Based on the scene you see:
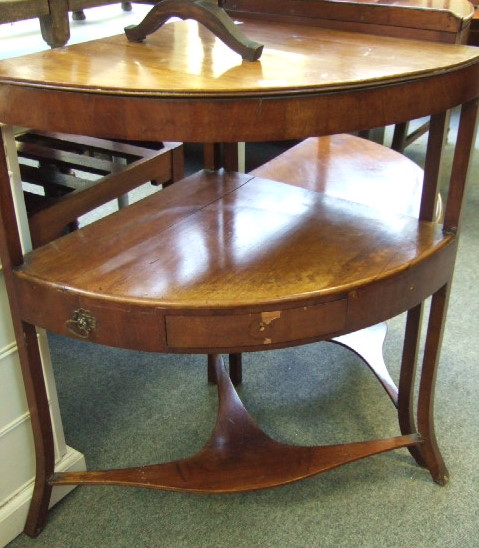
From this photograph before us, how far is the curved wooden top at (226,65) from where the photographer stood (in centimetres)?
68

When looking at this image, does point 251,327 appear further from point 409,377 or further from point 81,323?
point 409,377

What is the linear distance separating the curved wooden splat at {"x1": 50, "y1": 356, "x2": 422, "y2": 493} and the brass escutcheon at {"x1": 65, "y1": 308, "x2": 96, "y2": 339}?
1.03 ft

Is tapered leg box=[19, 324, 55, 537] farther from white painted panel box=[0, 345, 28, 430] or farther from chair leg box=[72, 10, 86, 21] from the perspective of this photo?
chair leg box=[72, 10, 86, 21]

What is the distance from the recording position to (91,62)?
77 centimetres

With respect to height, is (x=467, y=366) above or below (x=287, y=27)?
below

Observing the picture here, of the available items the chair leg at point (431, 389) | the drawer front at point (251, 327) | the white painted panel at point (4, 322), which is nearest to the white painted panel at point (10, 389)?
the white painted panel at point (4, 322)

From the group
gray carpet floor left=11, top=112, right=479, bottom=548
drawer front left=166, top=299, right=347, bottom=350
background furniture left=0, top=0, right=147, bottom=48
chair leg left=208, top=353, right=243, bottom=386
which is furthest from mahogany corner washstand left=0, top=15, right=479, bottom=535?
background furniture left=0, top=0, right=147, bottom=48

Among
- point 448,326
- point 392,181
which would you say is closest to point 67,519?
point 392,181

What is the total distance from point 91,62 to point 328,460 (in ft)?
2.30

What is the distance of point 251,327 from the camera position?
0.79 m

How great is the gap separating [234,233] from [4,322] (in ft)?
1.25

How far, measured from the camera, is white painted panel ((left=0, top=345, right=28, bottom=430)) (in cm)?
102

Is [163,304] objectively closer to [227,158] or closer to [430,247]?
[430,247]

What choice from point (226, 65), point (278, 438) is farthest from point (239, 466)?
point (226, 65)
